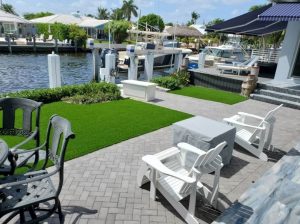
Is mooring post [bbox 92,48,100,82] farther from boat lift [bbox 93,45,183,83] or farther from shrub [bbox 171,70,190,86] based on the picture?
shrub [bbox 171,70,190,86]

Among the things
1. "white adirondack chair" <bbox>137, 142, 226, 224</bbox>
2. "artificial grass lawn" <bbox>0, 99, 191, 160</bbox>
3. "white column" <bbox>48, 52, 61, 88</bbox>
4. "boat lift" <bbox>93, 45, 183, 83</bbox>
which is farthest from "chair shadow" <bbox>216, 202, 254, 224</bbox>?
"boat lift" <bbox>93, 45, 183, 83</bbox>

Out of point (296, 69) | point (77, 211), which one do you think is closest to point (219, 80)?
point (296, 69)

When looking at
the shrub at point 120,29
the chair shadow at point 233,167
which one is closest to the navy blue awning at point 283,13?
the chair shadow at point 233,167

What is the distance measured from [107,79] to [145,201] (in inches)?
362

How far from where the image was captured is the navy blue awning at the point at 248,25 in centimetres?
1325

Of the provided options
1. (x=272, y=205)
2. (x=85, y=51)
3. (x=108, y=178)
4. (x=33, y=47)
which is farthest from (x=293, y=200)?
(x=85, y=51)

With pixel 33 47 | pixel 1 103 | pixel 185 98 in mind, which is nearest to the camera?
pixel 1 103

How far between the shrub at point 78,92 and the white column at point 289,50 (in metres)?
7.75

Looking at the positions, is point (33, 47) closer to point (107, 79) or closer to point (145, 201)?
point (107, 79)

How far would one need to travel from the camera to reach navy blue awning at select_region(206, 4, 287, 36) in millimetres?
13250

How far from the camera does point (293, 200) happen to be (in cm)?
359

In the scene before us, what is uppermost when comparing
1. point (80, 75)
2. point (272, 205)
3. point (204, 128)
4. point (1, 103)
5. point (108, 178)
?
point (1, 103)

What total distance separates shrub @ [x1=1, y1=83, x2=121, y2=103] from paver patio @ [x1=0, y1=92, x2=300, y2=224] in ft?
12.0

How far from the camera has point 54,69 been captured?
32.7 ft
